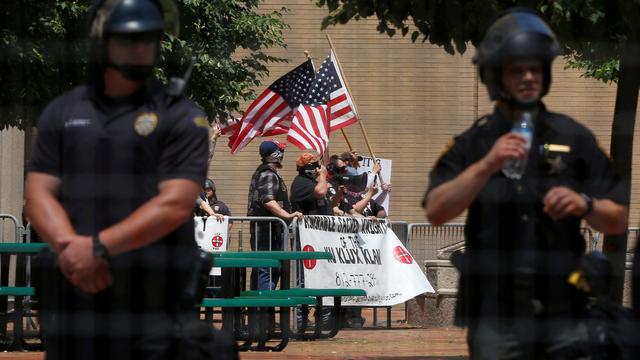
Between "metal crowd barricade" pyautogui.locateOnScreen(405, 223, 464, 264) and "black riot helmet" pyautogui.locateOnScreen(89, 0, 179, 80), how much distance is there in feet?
34.7

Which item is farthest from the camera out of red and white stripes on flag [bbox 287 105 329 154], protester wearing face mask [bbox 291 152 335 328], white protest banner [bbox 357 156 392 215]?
white protest banner [bbox 357 156 392 215]

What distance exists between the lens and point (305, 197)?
39.2 feet

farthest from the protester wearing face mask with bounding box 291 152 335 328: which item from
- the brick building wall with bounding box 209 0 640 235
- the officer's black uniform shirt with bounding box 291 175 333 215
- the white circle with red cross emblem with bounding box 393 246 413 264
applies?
the brick building wall with bounding box 209 0 640 235

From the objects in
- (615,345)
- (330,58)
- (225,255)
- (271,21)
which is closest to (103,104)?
(615,345)

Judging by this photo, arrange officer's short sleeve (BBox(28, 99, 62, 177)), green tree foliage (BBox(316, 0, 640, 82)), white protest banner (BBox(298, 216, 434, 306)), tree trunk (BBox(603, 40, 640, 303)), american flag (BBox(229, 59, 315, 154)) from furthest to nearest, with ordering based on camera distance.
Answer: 1. american flag (BBox(229, 59, 315, 154))
2. white protest banner (BBox(298, 216, 434, 306))
3. tree trunk (BBox(603, 40, 640, 303))
4. green tree foliage (BBox(316, 0, 640, 82))
5. officer's short sleeve (BBox(28, 99, 62, 177))

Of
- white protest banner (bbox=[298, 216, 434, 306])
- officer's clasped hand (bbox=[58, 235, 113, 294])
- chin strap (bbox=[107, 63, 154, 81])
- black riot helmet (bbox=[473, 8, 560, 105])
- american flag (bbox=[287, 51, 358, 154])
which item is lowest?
white protest banner (bbox=[298, 216, 434, 306])

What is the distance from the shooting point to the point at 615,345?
3.78 meters

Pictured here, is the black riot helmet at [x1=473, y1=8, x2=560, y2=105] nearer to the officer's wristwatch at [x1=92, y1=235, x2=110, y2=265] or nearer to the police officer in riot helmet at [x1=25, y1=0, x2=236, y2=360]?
the police officer in riot helmet at [x1=25, y1=0, x2=236, y2=360]

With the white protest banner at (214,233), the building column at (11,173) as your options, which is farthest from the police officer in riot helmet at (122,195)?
the building column at (11,173)

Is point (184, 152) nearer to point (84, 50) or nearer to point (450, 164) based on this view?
point (450, 164)

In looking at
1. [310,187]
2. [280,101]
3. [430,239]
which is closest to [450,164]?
[310,187]

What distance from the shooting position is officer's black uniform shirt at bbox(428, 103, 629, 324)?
12.4 ft

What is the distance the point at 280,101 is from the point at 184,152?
9640 mm

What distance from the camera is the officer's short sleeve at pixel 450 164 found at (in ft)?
12.6
